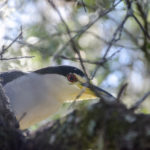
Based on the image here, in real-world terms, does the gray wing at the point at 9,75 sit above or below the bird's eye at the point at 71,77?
above

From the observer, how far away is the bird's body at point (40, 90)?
300cm

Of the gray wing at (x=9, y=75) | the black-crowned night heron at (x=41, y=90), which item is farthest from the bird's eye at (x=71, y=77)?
the gray wing at (x=9, y=75)

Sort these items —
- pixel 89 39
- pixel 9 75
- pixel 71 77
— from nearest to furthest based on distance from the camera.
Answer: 1. pixel 9 75
2. pixel 71 77
3. pixel 89 39

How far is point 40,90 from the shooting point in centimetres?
323

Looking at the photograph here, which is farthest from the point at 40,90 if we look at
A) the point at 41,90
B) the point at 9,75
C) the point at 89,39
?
the point at 89,39

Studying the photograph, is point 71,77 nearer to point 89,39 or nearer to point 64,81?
point 64,81

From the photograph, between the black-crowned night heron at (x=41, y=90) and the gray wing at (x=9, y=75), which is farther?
the gray wing at (x=9, y=75)

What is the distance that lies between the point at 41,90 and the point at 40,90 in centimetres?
2

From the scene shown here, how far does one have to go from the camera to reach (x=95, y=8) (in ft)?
9.96

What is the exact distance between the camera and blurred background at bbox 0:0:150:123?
254 cm

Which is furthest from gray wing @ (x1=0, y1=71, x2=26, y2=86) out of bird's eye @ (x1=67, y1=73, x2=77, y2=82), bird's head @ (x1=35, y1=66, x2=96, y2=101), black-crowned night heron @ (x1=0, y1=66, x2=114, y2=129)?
bird's eye @ (x1=67, y1=73, x2=77, y2=82)

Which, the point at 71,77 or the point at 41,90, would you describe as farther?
the point at 71,77

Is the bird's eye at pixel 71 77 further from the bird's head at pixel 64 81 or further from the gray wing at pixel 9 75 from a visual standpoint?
the gray wing at pixel 9 75

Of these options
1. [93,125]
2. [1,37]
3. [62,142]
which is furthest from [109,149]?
[1,37]
